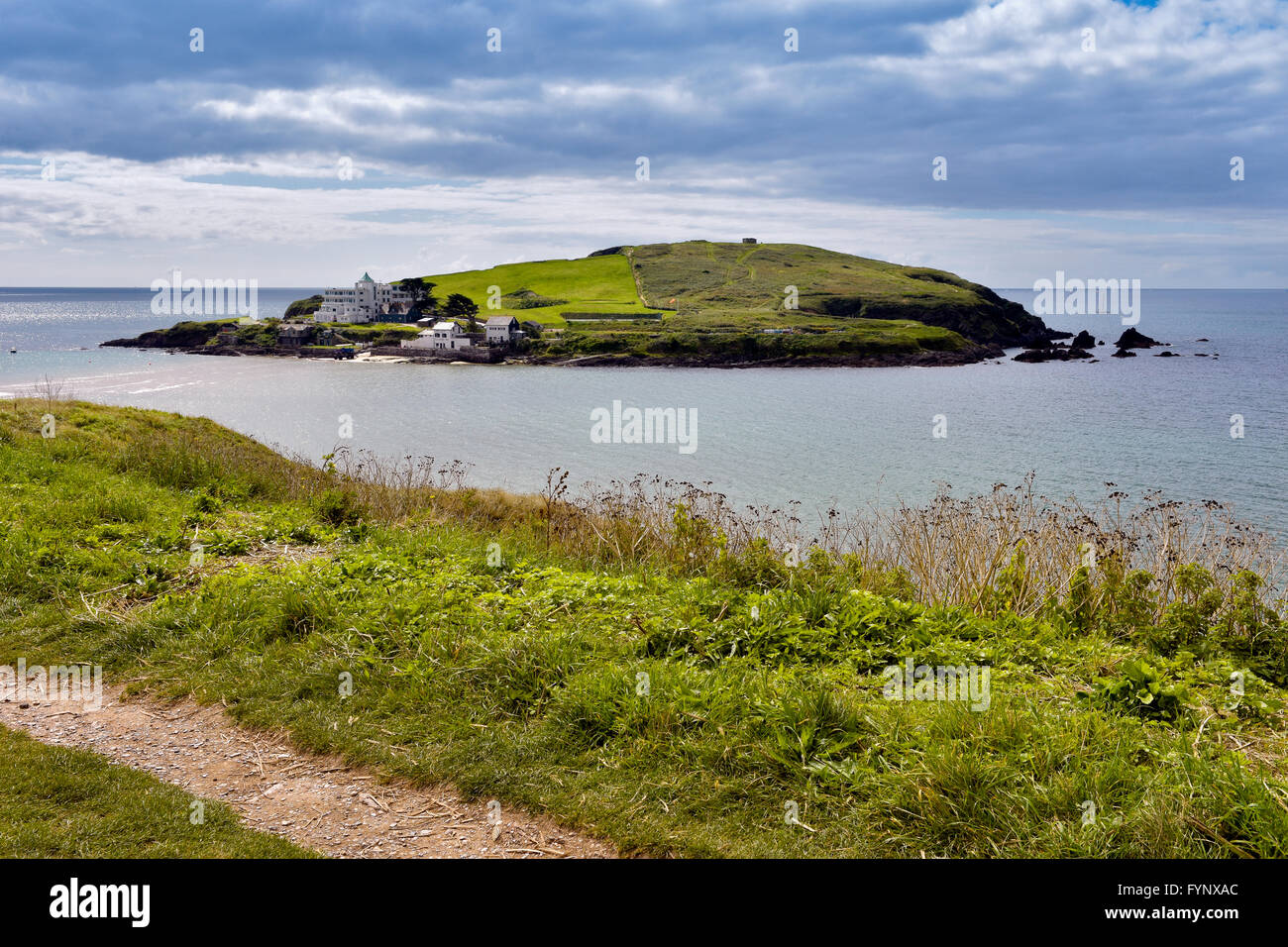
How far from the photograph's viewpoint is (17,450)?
1374cm

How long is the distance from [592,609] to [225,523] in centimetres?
582

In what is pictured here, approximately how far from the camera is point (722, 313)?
133250 millimetres

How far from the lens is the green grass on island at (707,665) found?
15.3 ft

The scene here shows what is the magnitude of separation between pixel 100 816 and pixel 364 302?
15145 cm

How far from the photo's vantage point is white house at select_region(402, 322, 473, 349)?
115 metres

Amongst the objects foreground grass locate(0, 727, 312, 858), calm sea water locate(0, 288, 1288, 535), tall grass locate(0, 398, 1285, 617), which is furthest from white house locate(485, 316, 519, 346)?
foreground grass locate(0, 727, 312, 858)

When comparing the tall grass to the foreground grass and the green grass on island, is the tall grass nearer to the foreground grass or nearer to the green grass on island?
the green grass on island

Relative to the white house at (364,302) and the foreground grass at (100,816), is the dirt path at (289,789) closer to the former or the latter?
the foreground grass at (100,816)

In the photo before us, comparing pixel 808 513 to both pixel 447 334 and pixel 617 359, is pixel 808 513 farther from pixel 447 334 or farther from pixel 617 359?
pixel 447 334

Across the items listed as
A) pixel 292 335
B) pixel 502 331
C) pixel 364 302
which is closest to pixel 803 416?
pixel 502 331

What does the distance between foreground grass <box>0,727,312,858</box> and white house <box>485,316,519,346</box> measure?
4405 inches

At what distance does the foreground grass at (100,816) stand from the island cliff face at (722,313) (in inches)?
4022

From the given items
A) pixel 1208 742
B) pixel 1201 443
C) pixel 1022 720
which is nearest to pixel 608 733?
pixel 1022 720
